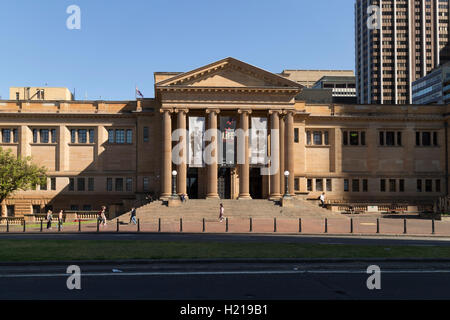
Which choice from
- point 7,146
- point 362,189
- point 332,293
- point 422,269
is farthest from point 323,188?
point 332,293

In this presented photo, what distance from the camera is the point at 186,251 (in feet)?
68.0

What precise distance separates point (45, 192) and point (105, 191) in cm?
825

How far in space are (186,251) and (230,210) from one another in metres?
29.1

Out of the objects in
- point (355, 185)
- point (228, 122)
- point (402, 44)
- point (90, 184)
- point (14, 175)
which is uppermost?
point (402, 44)

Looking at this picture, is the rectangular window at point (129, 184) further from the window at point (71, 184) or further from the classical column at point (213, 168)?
the classical column at point (213, 168)

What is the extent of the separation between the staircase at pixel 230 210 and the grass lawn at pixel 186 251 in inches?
921

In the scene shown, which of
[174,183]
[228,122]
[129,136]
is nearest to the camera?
[174,183]

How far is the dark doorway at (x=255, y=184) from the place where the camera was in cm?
6178

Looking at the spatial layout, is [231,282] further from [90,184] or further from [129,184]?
[90,184]

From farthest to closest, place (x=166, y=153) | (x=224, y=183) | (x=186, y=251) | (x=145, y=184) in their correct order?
(x=145, y=184) → (x=224, y=183) → (x=166, y=153) → (x=186, y=251)

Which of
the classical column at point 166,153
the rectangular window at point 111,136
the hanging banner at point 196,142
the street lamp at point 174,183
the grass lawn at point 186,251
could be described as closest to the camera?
the grass lawn at point 186,251

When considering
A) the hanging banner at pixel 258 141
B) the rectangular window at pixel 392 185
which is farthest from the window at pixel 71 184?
the rectangular window at pixel 392 185

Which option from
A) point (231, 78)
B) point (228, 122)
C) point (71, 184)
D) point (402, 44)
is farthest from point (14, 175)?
point (402, 44)
